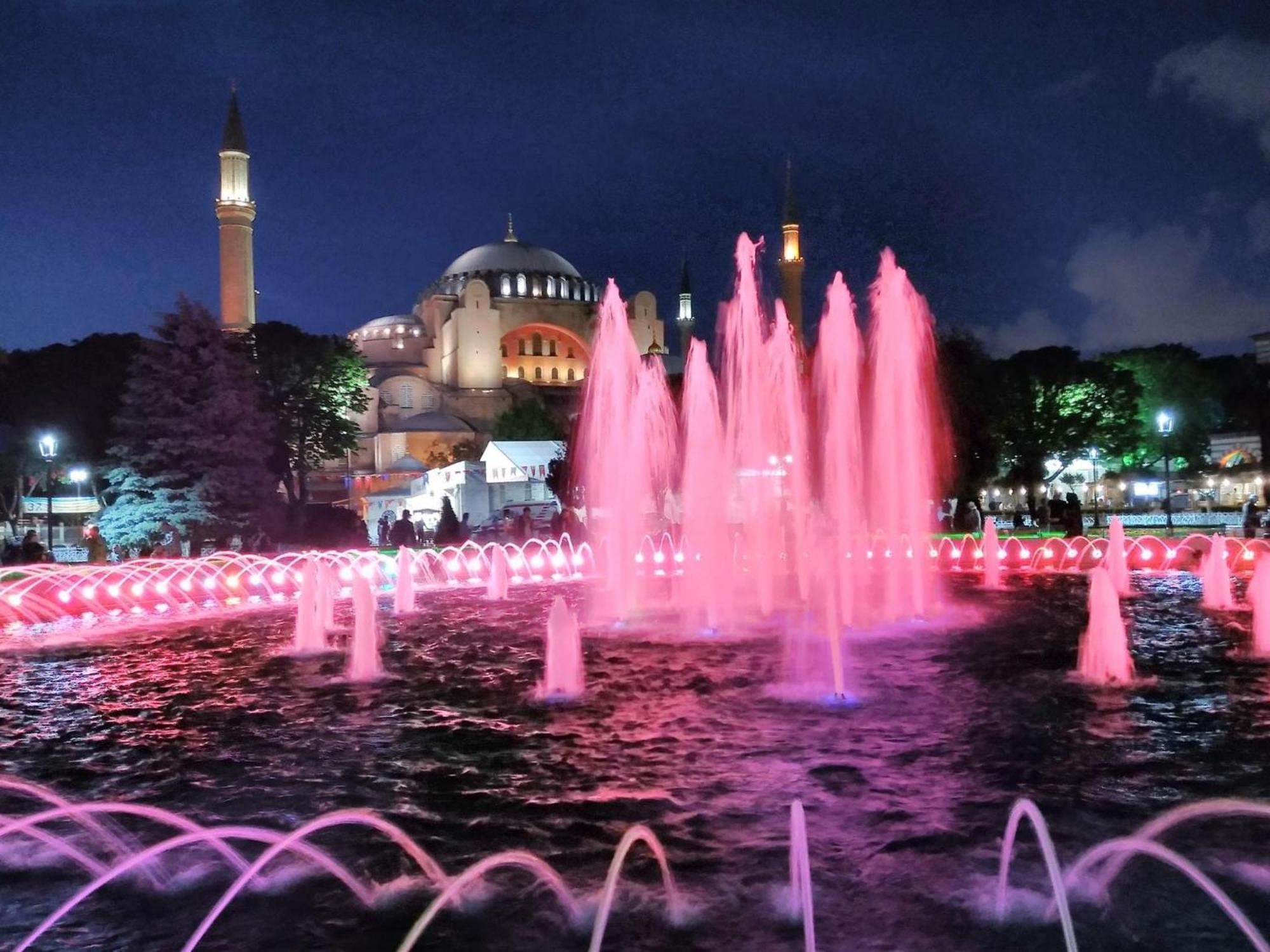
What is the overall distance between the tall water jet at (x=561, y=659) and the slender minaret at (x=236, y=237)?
4590cm

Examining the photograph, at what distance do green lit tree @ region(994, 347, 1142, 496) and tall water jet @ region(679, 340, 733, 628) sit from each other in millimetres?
23381

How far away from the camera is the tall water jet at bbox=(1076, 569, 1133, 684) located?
8188mm

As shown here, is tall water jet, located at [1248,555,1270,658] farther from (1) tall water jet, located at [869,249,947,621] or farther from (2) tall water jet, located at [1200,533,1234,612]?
(1) tall water jet, located at [869,249,947,621]

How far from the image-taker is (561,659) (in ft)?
27.5

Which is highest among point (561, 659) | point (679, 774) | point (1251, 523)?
point (1251, 523)

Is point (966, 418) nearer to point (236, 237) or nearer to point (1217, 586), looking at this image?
point (1217, 586)

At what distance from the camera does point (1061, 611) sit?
40.9 ft

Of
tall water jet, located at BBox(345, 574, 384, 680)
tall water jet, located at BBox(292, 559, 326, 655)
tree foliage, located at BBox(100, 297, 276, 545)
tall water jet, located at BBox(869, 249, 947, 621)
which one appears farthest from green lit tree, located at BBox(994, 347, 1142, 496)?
tall water jet, located at BBox(345, 574, 384, 680)

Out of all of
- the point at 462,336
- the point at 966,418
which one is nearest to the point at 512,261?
the point at 462,336

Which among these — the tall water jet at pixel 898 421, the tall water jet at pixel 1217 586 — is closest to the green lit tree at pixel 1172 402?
the tall water jet at pixel 898 421

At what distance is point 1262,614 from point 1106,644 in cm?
259

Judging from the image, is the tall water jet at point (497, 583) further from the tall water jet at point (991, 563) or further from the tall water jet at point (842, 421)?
the tall water jet at point (991, 563)

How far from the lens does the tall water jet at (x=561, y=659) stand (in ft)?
27.1

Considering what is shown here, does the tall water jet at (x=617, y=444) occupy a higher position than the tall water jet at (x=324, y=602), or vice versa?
the tall water jet at (x=617, y=444)
